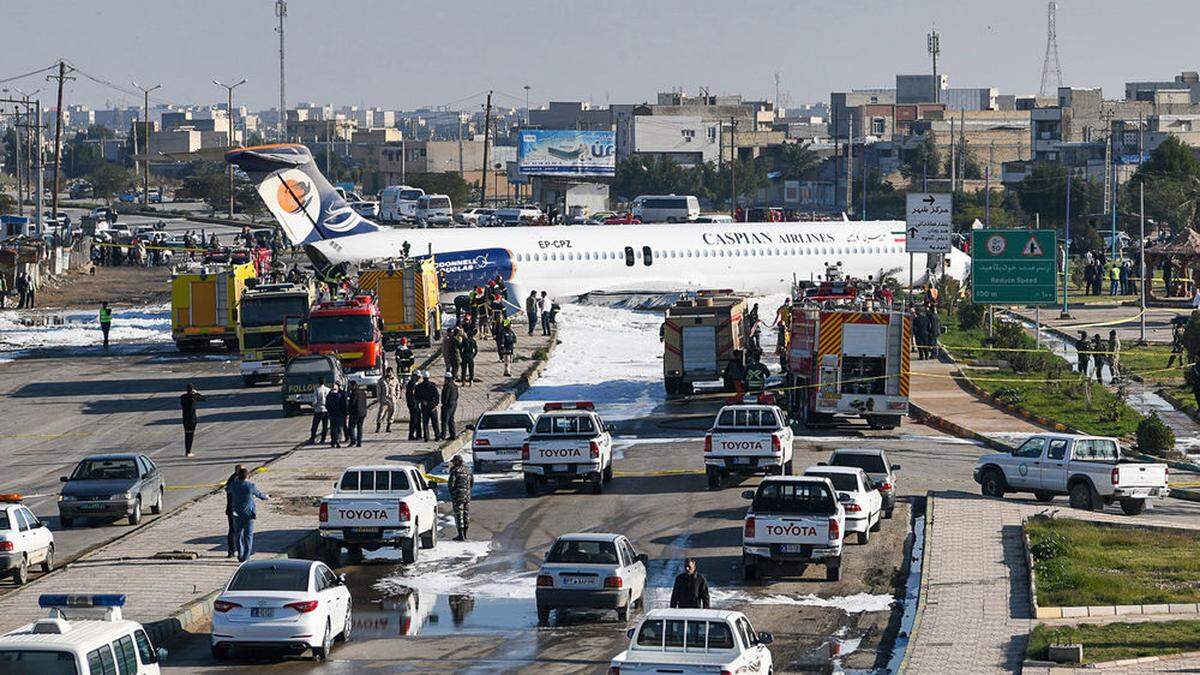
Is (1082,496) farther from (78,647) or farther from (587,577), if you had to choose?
(78,647)

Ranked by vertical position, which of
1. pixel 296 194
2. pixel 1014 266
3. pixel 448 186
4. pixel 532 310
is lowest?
pixel 532 310

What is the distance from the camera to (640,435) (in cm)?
4091

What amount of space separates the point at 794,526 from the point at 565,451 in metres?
8.38

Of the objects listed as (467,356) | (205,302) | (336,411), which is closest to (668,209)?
(205,302)

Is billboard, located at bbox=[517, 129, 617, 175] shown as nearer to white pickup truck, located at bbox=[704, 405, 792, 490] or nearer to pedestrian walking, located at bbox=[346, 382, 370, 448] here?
pedestrian walking, located at bbox=[346, 382, 370, 448]

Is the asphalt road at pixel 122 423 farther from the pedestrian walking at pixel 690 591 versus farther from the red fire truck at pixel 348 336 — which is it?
the pedestrian walking at pixel 690 591

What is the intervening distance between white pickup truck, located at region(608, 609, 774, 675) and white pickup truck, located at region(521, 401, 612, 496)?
1456cm

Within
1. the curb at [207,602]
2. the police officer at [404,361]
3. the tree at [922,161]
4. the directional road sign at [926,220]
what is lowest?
the curb at [207,602]

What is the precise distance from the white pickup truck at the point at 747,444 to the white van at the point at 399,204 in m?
103

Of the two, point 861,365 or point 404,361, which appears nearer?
point 861,365

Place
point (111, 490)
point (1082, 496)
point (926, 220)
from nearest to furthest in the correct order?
point (111, 490) < point (1082, 496) < point (926, 220)

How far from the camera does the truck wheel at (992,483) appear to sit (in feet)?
105

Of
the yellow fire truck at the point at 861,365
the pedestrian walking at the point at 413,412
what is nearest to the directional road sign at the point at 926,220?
the yellow fire truck at the point at 861,365

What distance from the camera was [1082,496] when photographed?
102 ft
